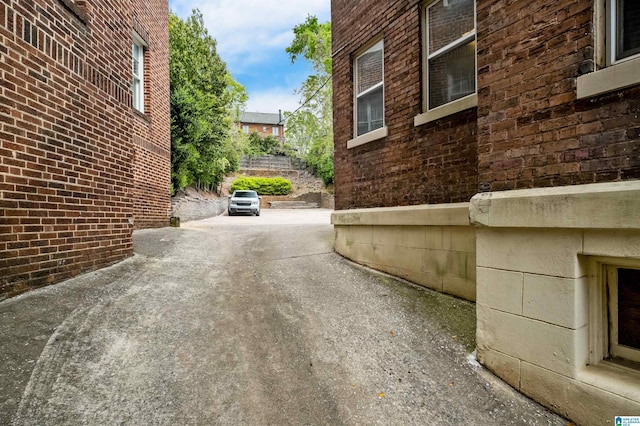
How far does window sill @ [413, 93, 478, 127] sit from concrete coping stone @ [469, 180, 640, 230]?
152 cm

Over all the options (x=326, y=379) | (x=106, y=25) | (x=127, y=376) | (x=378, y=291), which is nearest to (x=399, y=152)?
(x=378, y=291)

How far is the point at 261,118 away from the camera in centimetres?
6438

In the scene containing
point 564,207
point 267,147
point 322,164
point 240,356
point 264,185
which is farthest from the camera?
point 267,147

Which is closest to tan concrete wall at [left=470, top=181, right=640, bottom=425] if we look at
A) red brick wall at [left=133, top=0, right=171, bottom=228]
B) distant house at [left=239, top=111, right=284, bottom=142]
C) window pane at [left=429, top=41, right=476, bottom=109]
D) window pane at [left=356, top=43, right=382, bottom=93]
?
window pane at [left=429, top=41, right=476, bottom=109]

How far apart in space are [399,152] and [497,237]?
2.40 metres

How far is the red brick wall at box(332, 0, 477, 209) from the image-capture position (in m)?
4.15

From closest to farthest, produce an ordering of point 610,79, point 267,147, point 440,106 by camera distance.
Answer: point 610,79 < point 440,106 < point 267,147

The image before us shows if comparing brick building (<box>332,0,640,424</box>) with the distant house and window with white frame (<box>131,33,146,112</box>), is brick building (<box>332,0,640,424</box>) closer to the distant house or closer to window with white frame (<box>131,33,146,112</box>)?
Result: window with white frame (<box>131,33,146,112</box>)

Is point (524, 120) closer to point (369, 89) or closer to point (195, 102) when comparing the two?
point (369, 89)

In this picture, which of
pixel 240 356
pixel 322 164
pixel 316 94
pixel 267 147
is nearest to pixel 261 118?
pixel 267 147

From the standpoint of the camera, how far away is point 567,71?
2.50 meters

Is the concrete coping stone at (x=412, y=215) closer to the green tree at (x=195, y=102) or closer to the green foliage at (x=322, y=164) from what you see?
the green tree at (x=195, y=102)

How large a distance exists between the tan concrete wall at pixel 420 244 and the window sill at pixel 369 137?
1.13 metres

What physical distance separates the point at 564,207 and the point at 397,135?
2.89 meters
